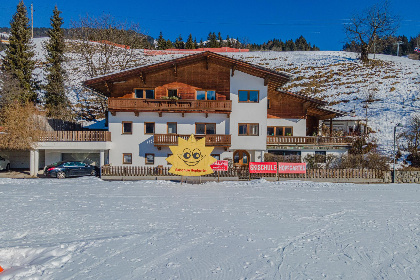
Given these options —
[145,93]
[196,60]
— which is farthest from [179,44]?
[145,93]

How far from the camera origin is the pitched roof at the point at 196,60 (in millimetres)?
26891

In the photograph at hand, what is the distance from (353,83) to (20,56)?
58.7 metres

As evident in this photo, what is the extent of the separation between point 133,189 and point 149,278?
11.8 metres

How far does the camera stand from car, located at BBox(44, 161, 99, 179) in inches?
950

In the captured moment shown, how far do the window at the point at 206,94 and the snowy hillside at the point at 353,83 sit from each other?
2221 cm

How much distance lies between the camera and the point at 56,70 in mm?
45312

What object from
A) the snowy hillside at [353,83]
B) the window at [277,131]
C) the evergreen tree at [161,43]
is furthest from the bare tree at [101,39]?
the evergreen tree at [161,43]

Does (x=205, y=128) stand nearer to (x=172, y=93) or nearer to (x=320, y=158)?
(x=172, y=93)

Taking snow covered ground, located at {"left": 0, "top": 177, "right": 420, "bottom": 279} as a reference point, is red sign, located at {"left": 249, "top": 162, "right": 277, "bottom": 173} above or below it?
above

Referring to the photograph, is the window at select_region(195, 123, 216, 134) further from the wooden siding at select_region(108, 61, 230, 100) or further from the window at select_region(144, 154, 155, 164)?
the window at select_region(144, 154, 155, 164)

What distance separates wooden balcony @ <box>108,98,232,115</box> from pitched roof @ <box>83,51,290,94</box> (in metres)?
2.43

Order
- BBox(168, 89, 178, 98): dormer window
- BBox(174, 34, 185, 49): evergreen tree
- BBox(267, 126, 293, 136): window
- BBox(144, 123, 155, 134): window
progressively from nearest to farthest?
1. BBox(144, 123, 155, 134): window
2. BBox(168, 89, 178, 98): dormer window
3. BBox(267, 126, 293, 136): window
4. BBox(174, 34, 185, 49): evergreen tree

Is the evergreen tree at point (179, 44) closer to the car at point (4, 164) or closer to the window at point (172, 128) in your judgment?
the car at point (4, 164)

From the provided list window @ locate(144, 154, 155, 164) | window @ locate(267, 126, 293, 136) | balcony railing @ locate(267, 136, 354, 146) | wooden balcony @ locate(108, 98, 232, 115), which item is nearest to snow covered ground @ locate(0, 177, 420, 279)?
window @ locate(144, 154, 155, 164)
